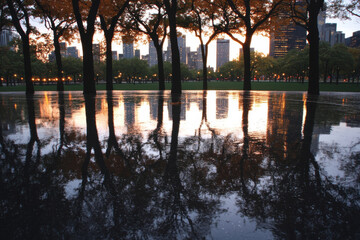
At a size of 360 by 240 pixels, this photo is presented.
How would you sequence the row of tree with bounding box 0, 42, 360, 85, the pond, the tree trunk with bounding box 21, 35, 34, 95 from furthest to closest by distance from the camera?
the row of tree with bounding box 0, 42, 360, 85 < the tree trunk with bounding box 21, 35, 34, 95 < the pond

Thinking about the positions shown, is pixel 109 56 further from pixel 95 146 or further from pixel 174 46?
pixel 95 146

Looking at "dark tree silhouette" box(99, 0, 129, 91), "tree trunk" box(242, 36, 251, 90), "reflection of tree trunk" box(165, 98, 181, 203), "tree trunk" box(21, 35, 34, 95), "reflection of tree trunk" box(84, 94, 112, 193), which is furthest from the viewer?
"tree trunk" box(242, 36, 251, 90)

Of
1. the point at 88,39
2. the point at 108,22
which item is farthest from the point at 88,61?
the point at 108,22

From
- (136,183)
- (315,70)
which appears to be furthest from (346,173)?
(315,70)

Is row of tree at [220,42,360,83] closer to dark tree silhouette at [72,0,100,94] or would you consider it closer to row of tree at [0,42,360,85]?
row of tree at [0,42,360,85]

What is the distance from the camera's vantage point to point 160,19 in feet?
85.9

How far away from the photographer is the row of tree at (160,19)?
17641 millimetres

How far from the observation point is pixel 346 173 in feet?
8.95

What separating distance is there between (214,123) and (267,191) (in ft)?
12.1

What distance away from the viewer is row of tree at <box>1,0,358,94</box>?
1764 cm

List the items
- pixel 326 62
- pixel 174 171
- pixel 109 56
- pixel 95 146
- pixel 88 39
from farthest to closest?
pixel 326 62 < pixel 109 56 < pixel 88 39 < pixel 95 146 < pixel 174 171

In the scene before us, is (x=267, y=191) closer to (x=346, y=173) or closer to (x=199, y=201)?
(x=199, y=201)

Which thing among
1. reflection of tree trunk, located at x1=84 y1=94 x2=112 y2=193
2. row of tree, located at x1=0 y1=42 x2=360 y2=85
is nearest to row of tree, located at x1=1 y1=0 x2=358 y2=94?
row of tree, located at x1=0 y1=42 x2=360 y2=85

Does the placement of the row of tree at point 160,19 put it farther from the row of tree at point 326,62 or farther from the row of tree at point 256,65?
the row of tree at point 326,62
